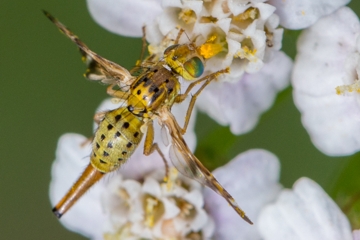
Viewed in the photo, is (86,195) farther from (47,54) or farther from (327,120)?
(47,54)

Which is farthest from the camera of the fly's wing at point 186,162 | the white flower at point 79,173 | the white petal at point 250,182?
the white flower at point 79,173

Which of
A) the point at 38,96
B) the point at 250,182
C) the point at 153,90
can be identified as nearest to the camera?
the point at 153,90

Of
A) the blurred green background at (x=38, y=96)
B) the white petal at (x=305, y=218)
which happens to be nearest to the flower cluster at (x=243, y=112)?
the white petal at (x=305, y=218)

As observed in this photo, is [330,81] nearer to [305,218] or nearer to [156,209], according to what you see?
[305,218]

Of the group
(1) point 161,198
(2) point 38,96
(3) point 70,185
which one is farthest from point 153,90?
A: (2) point 38,96

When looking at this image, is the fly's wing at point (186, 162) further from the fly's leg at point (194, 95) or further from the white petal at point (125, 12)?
the white petal at point (125, 12)

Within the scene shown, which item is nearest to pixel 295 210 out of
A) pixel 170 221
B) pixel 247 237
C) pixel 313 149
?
pixel 247 237

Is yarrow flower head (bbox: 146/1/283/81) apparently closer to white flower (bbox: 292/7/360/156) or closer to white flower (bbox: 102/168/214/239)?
white flower (bbox: 292/7/360/156)
